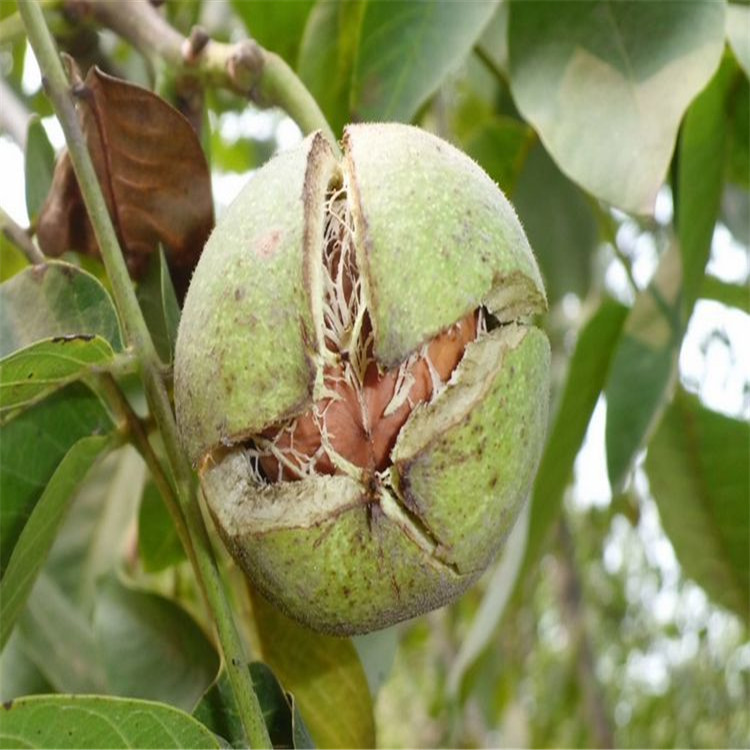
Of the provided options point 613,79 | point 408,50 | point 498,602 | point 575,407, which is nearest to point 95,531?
point 498,602

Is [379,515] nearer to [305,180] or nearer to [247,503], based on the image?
[247,503]

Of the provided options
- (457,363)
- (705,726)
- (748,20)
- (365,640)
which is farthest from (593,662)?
(457,363)

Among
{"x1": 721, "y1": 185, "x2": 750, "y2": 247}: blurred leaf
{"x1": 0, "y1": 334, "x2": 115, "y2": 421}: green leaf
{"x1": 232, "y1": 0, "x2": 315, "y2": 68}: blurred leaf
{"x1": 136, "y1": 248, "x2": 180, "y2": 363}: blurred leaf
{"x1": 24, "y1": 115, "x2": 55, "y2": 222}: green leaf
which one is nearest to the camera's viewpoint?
{"x1": 0, "y1": 334, "x2": 115, "y2": 421}: green leaf

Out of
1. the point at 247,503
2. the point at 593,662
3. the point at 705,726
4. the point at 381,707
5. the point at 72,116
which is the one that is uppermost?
the point at 72,116

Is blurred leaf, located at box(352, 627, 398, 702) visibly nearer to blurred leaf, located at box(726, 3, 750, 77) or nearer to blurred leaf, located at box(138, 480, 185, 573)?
blurred leaf, located at box(138, 480, 185, 573)

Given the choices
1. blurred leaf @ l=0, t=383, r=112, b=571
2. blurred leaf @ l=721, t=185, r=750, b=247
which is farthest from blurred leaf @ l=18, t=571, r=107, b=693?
blurred leaf @ l=721, t=185, r=750, b=247
